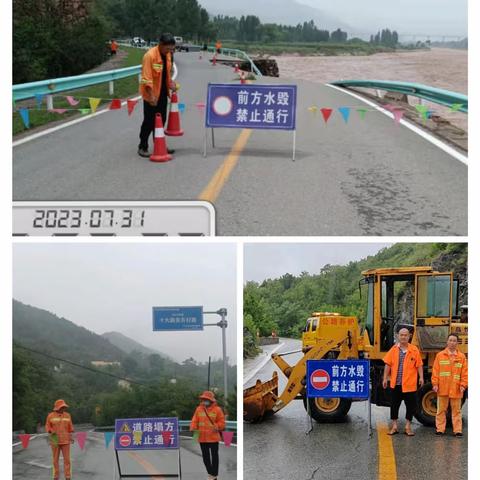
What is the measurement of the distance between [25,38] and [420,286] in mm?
10368

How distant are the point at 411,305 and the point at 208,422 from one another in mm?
2636

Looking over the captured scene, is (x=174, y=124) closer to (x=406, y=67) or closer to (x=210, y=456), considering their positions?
(x=210, y=456)

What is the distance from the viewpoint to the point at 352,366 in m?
7.79

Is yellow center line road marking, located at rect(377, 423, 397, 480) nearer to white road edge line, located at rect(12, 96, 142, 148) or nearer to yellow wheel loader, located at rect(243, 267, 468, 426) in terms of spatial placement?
yellow wheel loader, located at rect(243, 267, 468, 426)

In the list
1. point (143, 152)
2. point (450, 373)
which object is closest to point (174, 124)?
point (143, 152)

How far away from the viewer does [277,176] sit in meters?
9.66

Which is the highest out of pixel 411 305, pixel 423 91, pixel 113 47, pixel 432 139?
pixel 113 47

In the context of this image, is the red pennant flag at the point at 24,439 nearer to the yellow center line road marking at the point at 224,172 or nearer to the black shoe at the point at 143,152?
the yellow center line road marking at the point at 224,172

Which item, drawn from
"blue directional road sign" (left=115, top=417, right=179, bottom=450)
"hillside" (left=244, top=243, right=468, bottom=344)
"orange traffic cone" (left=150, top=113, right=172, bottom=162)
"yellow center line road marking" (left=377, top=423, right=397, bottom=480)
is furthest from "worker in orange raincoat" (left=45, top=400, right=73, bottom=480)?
→ "orange traffic cone" (left=150, top=113, right=172, bottom=162)

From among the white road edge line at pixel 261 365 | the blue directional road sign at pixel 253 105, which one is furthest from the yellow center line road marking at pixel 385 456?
the blue directional road sign at pixel 253 105

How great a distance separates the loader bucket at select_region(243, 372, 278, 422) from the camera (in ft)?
26.6

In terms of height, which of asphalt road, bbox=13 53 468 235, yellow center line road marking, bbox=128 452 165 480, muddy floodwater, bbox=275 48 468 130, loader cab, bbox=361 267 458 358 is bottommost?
yellow center line road marking, bbox=128 452 165 480

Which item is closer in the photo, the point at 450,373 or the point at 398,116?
the point at 450,373

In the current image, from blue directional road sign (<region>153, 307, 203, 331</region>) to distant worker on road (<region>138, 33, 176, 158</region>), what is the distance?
3625mm
